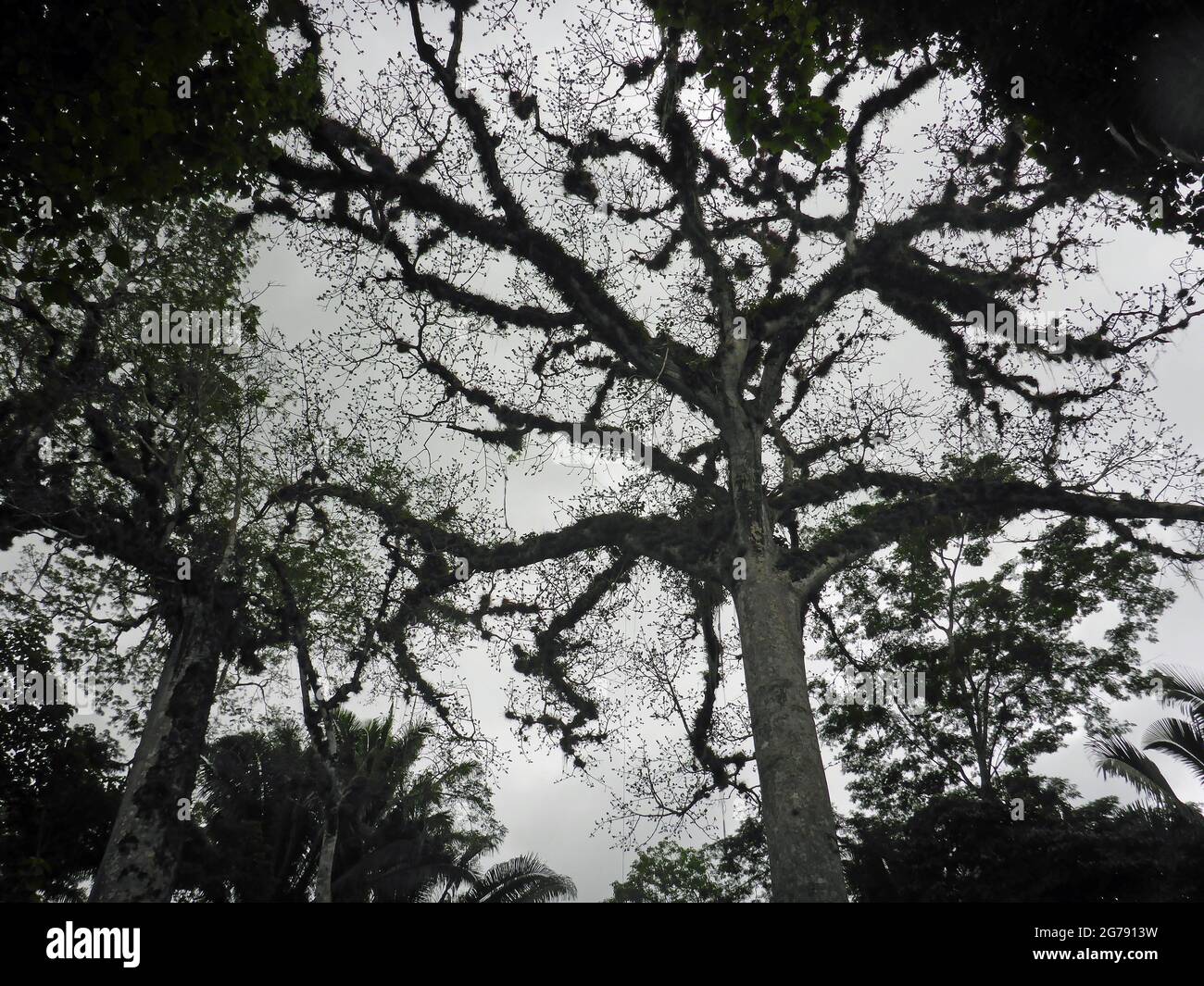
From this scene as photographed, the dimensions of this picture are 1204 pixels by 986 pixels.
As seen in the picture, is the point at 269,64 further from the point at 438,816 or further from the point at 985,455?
the point at 438,816

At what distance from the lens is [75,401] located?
8.97 meters

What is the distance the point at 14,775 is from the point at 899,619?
18896 millimetres

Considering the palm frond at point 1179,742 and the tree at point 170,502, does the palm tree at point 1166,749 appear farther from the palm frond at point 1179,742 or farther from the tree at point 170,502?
the tree at point 170,502

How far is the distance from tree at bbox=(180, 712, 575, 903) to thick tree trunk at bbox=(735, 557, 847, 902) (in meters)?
10.1

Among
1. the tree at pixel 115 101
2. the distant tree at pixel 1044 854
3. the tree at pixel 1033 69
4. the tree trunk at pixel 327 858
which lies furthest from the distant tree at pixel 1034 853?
the tree at pixel 115 101

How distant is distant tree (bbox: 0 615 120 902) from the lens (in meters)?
12.5

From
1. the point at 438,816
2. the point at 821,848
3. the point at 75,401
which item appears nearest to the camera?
the point at 821,848

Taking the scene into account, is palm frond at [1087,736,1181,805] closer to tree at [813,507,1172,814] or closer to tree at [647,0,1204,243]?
tree at [813,507,1172,814]

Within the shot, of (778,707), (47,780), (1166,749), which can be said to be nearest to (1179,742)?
(1166,749)

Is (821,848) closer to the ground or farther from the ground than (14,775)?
closer to the ground

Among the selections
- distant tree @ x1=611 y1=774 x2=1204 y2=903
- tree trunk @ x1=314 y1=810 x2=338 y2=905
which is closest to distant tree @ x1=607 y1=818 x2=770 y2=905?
distant tree @ x1=611 y1=774 x2=1204 y2=903

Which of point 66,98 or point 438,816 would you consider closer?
point 66,98

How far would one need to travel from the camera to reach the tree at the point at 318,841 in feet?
51.3
